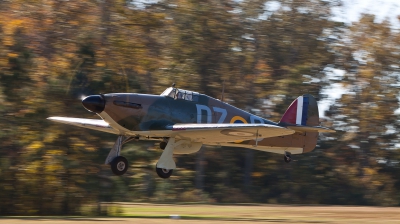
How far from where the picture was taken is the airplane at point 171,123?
17.1 metres

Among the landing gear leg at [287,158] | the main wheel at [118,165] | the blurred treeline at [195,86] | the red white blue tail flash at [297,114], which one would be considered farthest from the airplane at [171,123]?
the blurred treeline at [195,86]

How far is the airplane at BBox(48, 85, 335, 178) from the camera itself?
17.1m

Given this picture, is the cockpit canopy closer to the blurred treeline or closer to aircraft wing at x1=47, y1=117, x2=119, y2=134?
aircraft wing at x1=47, y1=117, x2=119, y2=134

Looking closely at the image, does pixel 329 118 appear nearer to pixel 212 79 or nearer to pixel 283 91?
pixel 283 91

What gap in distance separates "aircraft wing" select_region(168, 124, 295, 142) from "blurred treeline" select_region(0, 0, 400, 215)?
7648 millimetres

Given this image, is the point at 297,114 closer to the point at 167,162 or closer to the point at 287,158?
the point at 287,158

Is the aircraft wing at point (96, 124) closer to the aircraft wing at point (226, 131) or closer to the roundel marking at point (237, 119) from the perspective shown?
the aircraft wing at point (226, 131)

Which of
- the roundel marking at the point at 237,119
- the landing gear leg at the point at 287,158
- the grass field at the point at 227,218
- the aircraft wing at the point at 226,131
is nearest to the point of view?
the aircraft wing at the point at 226,131

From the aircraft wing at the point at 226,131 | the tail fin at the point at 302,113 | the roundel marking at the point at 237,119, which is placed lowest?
the tail fin at the point at 302,113

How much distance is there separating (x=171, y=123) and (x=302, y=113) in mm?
5263

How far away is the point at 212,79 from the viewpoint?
37125 mm

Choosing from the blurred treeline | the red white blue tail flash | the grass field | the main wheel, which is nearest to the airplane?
the main wheel

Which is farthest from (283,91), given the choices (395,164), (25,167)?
(25,167)

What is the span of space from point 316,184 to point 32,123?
20185 mm
